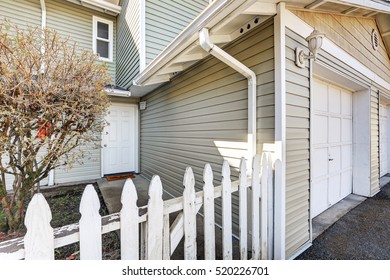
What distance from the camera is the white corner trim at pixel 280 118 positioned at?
6.23ft

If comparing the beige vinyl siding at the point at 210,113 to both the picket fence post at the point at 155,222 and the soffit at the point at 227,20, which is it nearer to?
the soffit at the point at 227,20

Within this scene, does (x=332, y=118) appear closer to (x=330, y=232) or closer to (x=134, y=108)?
(x=330, y=232)

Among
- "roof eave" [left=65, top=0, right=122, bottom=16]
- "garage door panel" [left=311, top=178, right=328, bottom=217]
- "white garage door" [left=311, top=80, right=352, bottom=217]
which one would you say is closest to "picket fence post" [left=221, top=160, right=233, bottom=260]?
"white garage door" [left=311, top=80, right=352, bottom=217]

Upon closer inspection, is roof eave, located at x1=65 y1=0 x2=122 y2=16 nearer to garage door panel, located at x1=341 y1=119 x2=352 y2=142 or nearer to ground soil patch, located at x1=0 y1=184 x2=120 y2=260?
ground soil patch, located at x1=0 y1=184 x2=120 y2=260

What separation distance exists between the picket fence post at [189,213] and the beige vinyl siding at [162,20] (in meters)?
3.94

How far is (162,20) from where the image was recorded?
479 centimetres

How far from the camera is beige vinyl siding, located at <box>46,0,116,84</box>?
5.35m

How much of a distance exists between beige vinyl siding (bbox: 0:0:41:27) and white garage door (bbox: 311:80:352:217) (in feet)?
23.3

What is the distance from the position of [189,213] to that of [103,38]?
22.1ft

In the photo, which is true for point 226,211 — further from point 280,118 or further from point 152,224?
point 280,118

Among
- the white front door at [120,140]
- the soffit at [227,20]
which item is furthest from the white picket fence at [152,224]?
the white front door at [120,140]

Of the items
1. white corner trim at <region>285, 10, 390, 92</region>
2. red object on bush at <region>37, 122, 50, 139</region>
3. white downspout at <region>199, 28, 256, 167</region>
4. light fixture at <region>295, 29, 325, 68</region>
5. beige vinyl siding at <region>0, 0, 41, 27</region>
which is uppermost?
beige vinyl siding at <region>0, 0, 41, 27</region>
